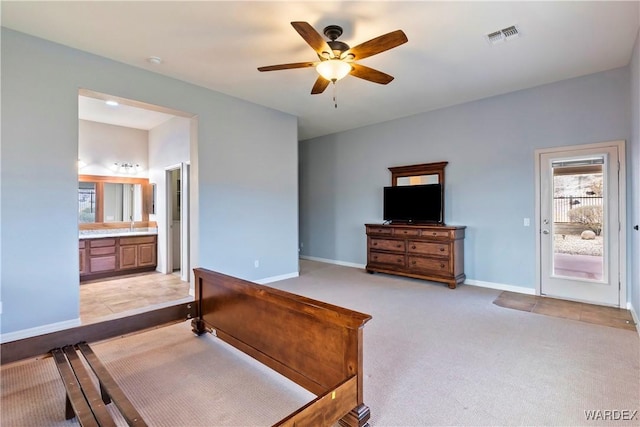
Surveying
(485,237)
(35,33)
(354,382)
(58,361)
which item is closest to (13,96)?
(35,33)

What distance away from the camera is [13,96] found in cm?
302

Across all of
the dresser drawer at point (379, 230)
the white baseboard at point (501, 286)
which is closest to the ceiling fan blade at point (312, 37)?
the dresser drawer at point (379, 230)

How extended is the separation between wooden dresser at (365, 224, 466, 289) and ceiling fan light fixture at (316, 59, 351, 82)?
310 cm

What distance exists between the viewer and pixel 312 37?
97.7 inches

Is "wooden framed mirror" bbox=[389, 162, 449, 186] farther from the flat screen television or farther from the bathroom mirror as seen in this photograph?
the bathroom mirror

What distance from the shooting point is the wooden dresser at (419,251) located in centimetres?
495

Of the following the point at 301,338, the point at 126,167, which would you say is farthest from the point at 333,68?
the point at 126,167

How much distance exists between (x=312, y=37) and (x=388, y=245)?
13.0ft

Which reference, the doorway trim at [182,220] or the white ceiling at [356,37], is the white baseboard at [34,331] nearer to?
the doorway trim at [182,220]

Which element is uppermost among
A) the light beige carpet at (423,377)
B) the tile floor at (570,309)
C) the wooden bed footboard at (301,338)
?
the wooden bed footboard at (301,338)

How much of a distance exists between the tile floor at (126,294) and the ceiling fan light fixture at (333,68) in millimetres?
3481

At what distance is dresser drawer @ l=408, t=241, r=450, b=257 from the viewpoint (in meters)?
4.98

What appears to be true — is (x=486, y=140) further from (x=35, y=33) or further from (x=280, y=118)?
(x=35, y=33)

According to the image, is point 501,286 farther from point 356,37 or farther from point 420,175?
point 356,37
